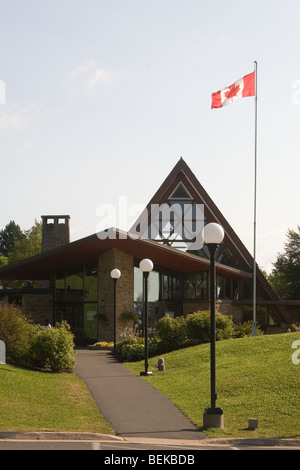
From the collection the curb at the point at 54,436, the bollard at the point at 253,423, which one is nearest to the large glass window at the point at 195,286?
the bollard at the point at 253,423

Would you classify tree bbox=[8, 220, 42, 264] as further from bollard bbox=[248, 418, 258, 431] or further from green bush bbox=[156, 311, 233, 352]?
bollard bbox=[248, 418, 258, 431]

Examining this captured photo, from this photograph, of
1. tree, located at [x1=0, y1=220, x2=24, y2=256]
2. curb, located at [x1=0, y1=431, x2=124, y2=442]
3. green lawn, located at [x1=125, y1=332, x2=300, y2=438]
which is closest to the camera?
curb, located at [x1=0, y1=431, x2=124, y2=442]

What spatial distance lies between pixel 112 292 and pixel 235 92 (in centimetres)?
1270

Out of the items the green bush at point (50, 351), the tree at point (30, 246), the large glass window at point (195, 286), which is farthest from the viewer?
the tree at point (30, 246)

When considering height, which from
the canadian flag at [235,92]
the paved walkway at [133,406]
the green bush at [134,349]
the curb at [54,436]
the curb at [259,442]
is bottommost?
the green bush at [134,349]

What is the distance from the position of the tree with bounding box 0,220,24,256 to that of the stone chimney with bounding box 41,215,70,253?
2190 inches

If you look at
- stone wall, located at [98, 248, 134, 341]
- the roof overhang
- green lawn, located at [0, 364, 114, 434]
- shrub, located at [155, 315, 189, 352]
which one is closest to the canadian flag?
the roof overhang

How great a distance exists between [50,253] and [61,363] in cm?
1189

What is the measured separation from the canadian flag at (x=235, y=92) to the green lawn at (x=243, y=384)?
12731mm

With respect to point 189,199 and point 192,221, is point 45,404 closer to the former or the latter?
point 192,221

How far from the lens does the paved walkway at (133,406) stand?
33.7 ft

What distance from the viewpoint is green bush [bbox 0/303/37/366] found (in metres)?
18.3

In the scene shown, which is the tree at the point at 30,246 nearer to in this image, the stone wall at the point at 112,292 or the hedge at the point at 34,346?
the stone wall at the point at 112,292

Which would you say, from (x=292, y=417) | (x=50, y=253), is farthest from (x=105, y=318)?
(x=292, y=417)
